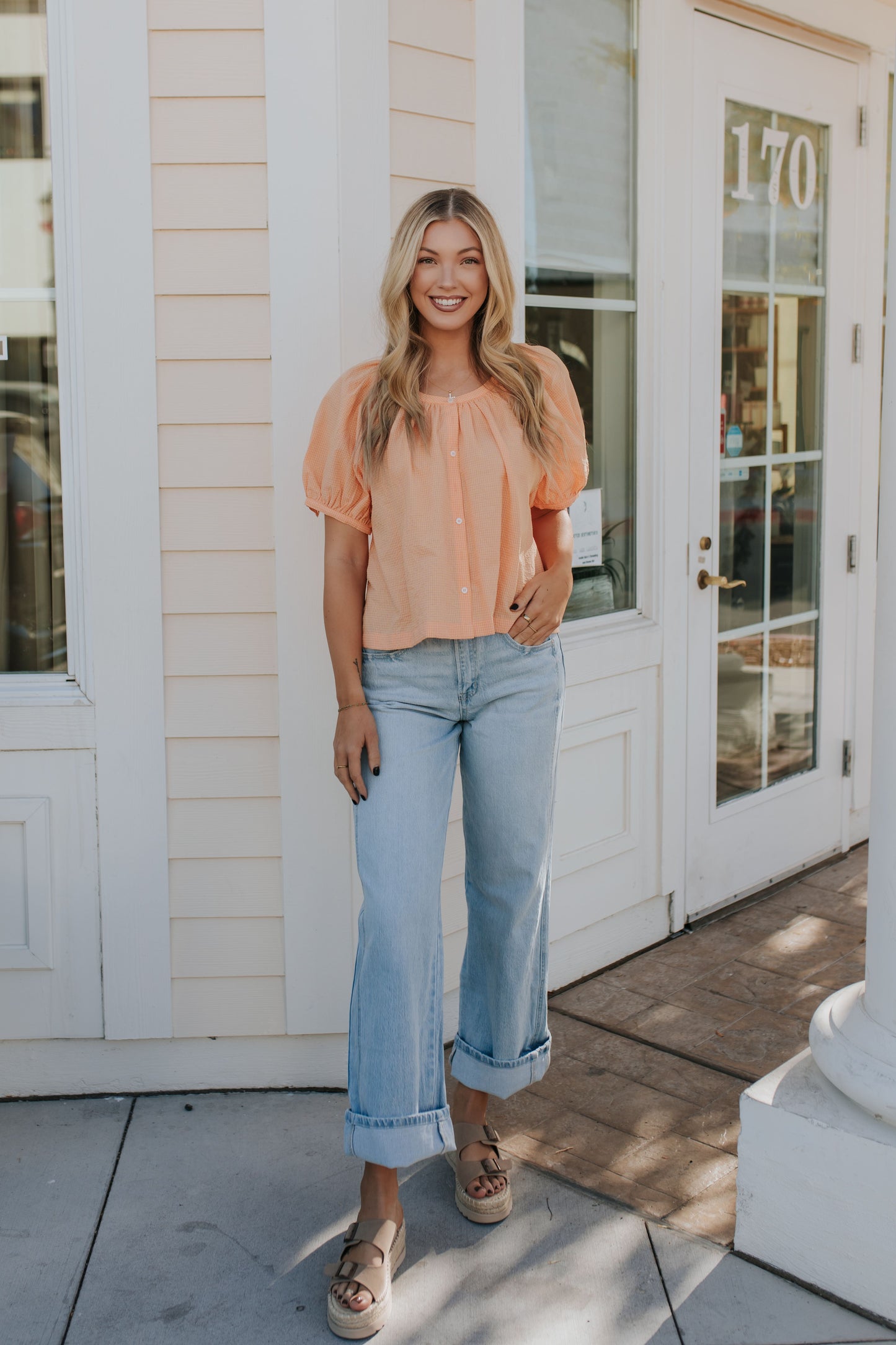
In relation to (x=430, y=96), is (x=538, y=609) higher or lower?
lower

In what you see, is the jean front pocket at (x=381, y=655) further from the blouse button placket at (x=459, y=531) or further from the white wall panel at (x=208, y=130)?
the white wall panel at (x=208, y=130)

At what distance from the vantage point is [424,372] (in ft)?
7.33

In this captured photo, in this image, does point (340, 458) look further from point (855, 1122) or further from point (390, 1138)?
point (855, 1122)

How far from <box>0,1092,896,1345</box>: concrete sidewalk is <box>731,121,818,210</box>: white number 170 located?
2698 millimetres

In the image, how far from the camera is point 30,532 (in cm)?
280

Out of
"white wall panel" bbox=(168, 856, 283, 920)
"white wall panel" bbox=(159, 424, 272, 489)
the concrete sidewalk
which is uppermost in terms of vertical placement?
"white wall panel" bbox=(159, 424, 272, 489)

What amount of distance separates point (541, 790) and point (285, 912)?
0.82m

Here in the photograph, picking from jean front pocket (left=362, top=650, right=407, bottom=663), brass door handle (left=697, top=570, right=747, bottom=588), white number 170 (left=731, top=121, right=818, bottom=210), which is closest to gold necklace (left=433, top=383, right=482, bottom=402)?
jean front pocket (left=362, top=650, right=407, bottom=663)

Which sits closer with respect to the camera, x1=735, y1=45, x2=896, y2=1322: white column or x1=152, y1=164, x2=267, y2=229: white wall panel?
x1=735, y1=45, x2=896, y2=1322: white column

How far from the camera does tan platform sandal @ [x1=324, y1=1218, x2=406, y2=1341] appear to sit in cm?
209

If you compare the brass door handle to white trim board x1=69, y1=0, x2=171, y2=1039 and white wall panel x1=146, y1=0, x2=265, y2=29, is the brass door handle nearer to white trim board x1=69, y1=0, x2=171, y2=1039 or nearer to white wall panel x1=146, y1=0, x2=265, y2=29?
white trim board x1=69, y1=0, x2=171, y2=1039

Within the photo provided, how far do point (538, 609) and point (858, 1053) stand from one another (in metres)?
0.91

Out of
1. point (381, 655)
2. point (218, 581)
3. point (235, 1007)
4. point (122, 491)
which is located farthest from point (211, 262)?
point (235, 1007)

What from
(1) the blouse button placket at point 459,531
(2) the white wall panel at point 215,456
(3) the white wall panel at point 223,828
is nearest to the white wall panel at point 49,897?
(3) the white wall panel at point 223,828
